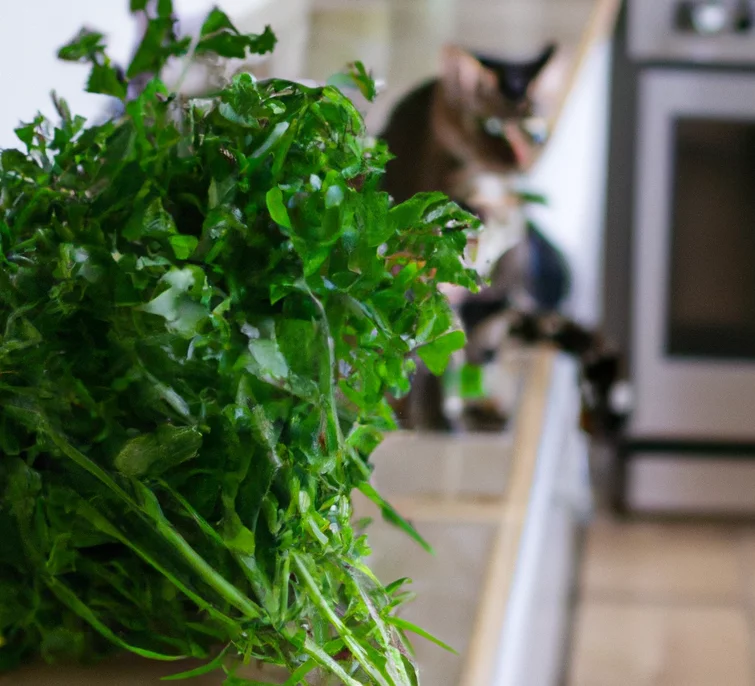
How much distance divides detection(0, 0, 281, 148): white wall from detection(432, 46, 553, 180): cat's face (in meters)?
0.31

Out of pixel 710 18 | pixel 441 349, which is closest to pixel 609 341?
pixel 710 18

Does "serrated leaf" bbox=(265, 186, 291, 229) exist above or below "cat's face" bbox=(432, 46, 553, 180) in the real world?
below

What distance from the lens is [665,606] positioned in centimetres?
212

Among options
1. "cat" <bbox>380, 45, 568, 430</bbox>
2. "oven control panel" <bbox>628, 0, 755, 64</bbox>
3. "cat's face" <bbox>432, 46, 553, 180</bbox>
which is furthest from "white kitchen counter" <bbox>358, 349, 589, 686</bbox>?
"oven control panel" <bbox>628, 0, 755, 64</bbox>

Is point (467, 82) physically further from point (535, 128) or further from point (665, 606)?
point (665, 606)

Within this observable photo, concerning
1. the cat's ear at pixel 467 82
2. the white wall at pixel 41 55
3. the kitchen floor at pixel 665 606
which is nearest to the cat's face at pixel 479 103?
the cat's ear at pixel 467 82

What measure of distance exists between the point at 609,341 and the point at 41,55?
2026mm

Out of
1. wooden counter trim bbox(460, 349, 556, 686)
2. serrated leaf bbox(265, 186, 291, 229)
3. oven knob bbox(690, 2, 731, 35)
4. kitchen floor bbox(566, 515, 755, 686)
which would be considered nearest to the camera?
serrated leaf bbox(265, 186, 291, 229)

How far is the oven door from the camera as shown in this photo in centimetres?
255

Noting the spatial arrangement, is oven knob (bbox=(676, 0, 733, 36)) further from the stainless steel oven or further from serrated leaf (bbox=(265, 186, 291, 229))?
serrated leaf (bbox=(265, 186, 291, 229))

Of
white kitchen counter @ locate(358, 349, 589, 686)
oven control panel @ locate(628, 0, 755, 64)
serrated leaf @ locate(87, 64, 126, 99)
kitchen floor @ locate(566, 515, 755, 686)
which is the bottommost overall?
kitchen floor @ locate(566, 515, 755, 686)

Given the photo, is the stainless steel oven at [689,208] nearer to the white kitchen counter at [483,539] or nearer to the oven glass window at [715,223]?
the oven glass window at [715,223]

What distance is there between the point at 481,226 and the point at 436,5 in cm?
107

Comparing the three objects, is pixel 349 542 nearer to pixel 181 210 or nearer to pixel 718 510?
pixel 181 210
